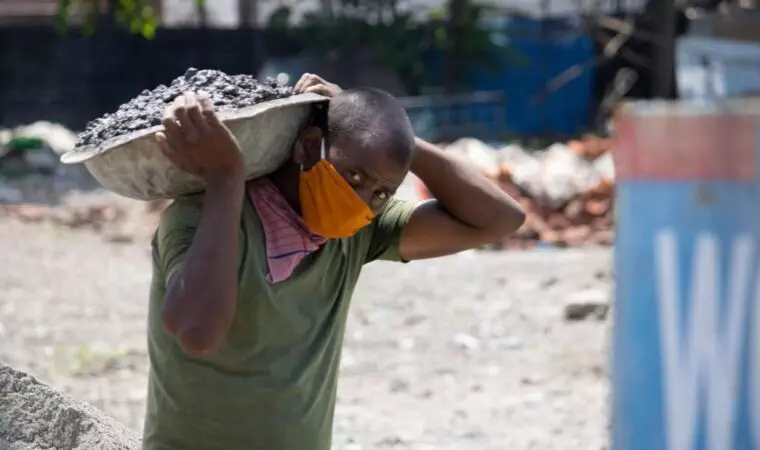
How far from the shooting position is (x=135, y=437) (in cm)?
307

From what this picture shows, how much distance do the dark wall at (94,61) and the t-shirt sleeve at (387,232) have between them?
55.0 ft

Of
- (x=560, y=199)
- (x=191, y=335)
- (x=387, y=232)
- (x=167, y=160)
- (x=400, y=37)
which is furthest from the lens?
(x=400, y=37)

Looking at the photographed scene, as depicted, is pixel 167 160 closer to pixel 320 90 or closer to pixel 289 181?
pixel 289 181

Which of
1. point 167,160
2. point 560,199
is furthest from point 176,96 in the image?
point 560,199

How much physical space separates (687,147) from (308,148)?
3.13 feet

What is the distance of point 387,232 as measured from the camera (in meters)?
2.45

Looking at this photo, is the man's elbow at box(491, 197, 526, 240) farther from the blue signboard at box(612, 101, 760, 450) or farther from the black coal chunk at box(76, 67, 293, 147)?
the blue signboard at box(612, 101, 760, 450)

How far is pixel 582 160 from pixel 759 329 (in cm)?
1140

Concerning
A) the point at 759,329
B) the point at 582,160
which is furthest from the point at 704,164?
the point at 582,160

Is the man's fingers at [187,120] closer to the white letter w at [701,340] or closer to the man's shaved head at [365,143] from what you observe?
the man's shaved head at [365,143]

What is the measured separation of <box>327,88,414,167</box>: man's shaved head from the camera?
6.93 feet

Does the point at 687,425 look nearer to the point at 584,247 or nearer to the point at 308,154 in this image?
the point at 308,154

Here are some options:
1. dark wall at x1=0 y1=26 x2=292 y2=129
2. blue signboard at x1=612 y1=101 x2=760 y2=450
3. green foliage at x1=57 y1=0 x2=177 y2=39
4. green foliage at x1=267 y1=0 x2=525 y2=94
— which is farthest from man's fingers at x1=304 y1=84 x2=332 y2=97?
dark wall at x1=0 y1=26 x2=292 y2=129

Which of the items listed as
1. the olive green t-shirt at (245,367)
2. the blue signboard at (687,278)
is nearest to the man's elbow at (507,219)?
the olive green t-shirt at (245,367)
